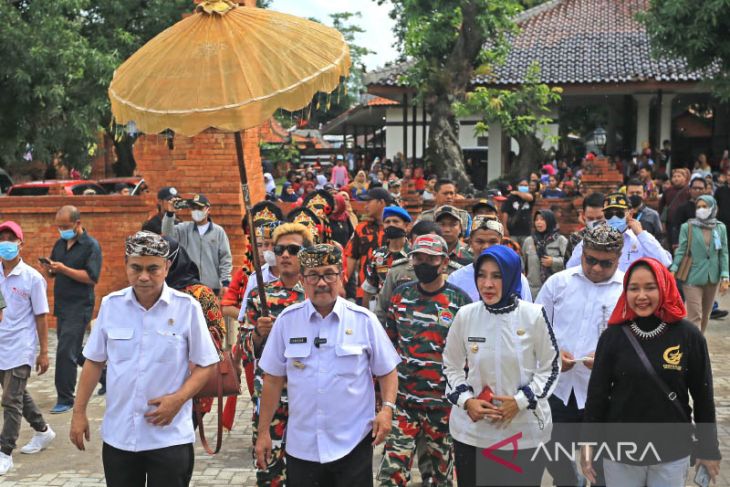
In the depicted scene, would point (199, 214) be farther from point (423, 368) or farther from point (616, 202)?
point (423, 368)

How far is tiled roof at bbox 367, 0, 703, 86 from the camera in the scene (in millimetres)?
24031

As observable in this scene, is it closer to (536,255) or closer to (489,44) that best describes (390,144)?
(489,44)

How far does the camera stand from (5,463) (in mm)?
7078

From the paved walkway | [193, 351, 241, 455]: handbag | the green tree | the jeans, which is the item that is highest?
the green tree

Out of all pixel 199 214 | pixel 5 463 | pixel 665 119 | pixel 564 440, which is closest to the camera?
pixel 564 440

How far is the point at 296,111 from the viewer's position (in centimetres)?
504

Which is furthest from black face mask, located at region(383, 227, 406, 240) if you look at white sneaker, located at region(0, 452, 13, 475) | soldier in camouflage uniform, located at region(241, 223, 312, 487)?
white sneaker, located at region(0, 452, 13, 475)

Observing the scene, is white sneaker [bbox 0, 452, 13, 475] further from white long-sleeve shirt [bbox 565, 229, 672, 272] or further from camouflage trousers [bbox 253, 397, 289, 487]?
white long-sleeve shirt [bbox 565, 229, 672, 272]

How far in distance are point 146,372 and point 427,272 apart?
6.23 ft

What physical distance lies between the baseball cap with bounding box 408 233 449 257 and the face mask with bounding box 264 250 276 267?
3.51ft

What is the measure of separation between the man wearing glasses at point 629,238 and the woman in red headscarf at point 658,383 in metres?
2.86

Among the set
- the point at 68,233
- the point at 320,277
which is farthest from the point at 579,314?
the point at 68,233

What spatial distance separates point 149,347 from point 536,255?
18.5 feet

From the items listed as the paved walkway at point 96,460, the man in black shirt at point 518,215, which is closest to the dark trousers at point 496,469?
the paved walkway at point 96,460
